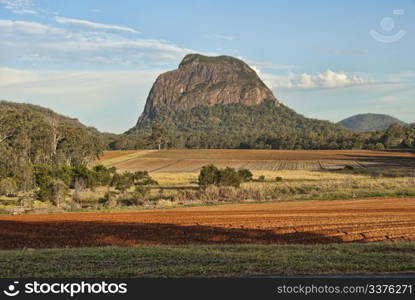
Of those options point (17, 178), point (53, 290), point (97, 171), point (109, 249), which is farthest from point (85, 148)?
point (53, 290)

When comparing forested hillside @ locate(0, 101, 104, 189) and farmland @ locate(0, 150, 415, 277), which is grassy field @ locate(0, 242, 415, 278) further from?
forested hillside @ locate(0, 101, 104, 189)

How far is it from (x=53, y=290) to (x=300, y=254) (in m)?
6.44

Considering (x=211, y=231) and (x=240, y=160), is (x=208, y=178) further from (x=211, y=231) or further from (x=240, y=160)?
(x=240, y=160)

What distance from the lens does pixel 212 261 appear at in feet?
35.1

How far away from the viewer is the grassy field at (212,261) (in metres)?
9.39

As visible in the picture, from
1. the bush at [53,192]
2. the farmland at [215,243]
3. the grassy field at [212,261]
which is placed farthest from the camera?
the bush at [53,192]

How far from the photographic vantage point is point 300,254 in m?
11.6

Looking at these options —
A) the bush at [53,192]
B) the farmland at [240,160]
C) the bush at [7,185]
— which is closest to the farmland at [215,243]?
the bush at [53,192]

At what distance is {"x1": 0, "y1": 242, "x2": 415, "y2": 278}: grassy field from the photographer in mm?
9391

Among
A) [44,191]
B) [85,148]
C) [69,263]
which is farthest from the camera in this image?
[85,148]

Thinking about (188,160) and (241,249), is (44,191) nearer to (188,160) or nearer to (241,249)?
(241,249)

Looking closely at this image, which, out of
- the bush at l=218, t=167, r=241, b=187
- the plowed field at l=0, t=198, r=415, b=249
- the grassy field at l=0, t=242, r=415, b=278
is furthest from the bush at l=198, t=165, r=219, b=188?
the grassy field at l=0, t=242, r=415, b=278

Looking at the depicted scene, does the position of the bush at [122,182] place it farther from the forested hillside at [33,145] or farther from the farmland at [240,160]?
the farmland at [240,160]

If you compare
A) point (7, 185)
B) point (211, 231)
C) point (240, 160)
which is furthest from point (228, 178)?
point (240, 160)
